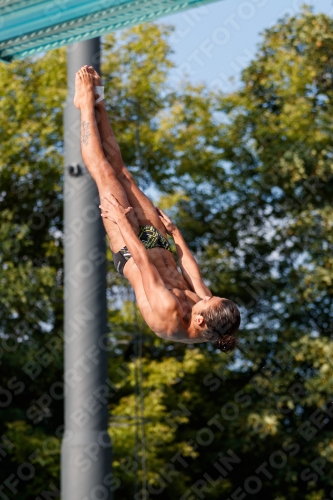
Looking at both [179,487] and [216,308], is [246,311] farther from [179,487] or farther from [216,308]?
[216,308]

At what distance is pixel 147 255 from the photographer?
357 cm

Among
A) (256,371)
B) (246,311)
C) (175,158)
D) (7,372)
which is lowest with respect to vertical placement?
(256,371)

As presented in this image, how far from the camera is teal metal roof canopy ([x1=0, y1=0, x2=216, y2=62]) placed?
154 inches

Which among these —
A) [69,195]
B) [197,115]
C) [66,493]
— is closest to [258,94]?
[197,115]

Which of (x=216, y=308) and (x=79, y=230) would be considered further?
(x=79, y=230)

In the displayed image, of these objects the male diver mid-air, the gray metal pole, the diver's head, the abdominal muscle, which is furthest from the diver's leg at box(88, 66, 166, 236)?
the gray metal pole

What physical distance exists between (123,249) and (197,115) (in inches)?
395

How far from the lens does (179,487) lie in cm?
1171

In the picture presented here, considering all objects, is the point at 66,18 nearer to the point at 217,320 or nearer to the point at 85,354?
the point at 217,320

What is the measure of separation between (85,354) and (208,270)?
24.6ft

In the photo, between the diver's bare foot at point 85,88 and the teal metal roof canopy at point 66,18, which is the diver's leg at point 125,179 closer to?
the diver's bare foot at point 85,88

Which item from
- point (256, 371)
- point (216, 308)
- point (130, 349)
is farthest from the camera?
point (130, 349)

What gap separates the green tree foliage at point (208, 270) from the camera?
11.3 metres

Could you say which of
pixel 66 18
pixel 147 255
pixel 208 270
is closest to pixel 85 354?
pixel 147 255
